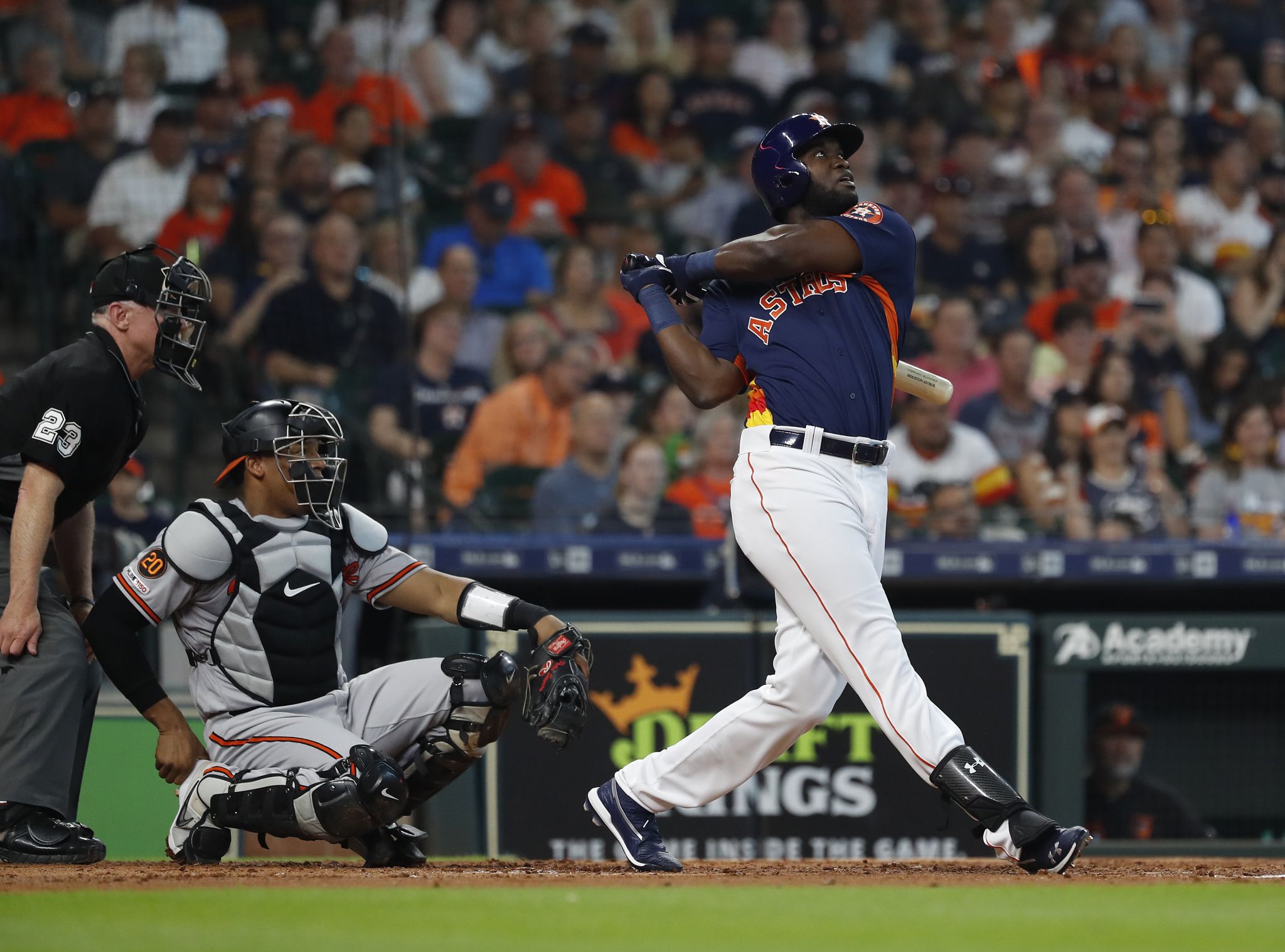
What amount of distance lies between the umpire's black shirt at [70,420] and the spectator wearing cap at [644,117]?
6.41 meters

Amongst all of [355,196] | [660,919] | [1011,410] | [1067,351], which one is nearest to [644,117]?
[355,196]

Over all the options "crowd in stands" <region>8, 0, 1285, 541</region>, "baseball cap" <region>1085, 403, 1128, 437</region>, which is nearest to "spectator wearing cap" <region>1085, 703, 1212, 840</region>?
"crowd in stands" <region>8, 0, 1285, 541</region>

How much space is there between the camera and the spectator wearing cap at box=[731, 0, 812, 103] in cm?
1095

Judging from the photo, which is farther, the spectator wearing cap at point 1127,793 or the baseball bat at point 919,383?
the spectator wearing cap at point 1127,793

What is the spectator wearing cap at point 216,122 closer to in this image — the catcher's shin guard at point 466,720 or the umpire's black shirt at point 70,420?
the umpire's black shirt at point 70,420

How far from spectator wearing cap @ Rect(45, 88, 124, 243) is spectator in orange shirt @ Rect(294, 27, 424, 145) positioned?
3.30 ft

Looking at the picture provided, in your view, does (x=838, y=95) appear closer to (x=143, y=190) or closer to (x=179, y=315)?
(x=143, y=190)

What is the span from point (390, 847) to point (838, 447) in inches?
59.6

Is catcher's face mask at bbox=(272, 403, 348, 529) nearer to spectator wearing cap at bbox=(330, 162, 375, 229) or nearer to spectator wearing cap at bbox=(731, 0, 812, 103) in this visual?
spectator wearing cap at bbox=(330, 162, 375, 229)

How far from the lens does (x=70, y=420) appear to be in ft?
14.0

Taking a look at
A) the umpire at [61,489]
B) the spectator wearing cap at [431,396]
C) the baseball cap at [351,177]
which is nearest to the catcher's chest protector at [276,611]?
the umpire at [61,489]

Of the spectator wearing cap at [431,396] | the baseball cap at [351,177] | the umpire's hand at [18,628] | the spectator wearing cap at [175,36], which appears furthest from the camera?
the spectator wearing cap at [175,36]

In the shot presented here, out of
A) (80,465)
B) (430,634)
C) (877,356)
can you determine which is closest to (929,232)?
(430,634)

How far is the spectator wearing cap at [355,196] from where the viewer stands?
8.48 metres
